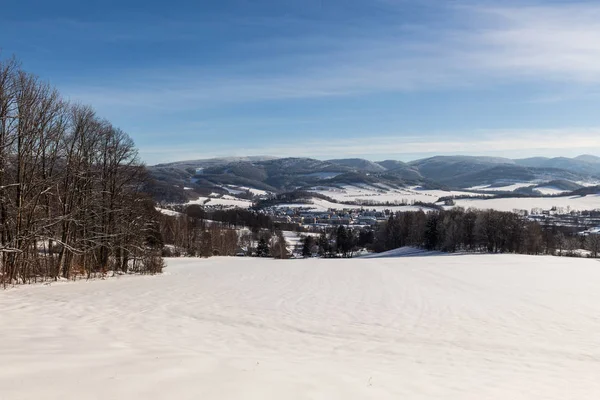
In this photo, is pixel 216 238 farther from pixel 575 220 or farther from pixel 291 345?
pixel 575 220

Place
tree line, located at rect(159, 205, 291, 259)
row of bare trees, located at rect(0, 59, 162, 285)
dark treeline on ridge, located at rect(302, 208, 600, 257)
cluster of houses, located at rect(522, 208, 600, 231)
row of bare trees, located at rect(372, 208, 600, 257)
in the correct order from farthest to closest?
cluster of houses, located at rect(522, 208, 600, 231), dark treeline on ridge, located at rect(302, 208, 600, 257), row of bare trees, located at rect(372, 208, 600, 257), tree line, located at rect(159, 205, 291, 259), row of bare trees, located at rect(0, 59, 162, 285)

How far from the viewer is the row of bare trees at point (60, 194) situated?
19266 mm

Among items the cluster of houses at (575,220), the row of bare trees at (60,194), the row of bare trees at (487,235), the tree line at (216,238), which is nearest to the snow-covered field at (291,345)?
the row of bare trees at (60,194)

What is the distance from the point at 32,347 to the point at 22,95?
15364mm

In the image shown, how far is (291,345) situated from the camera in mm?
10305

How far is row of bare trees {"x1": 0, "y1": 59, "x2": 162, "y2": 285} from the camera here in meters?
19.3

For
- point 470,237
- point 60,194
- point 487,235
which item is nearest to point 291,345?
point 60,194

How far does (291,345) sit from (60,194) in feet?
68.5

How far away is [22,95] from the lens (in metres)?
18.8

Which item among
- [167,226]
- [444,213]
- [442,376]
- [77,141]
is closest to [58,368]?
[442,376]

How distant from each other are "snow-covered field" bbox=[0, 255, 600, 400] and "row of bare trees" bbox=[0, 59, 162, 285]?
15.5ft

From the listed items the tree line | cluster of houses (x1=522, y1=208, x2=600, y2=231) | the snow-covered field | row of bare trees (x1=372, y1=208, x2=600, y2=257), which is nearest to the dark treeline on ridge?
row of bare trees (x1=372, y1=208, x2=600, y2=257)

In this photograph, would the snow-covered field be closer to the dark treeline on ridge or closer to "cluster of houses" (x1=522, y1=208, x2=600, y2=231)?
the dark treeline on ridge

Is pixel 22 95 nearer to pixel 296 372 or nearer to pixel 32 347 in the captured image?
pixel 32 347
